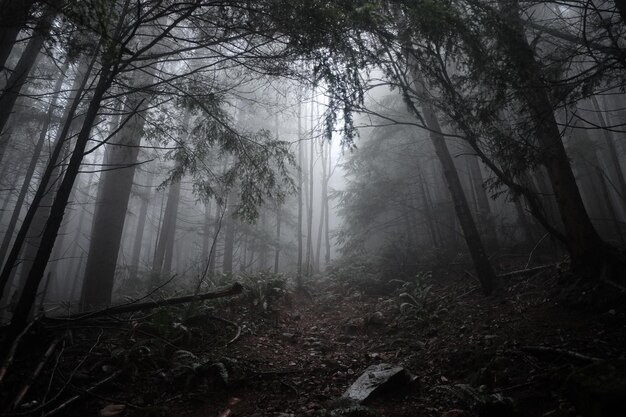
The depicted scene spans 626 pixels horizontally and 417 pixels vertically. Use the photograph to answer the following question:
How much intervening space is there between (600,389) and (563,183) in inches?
180

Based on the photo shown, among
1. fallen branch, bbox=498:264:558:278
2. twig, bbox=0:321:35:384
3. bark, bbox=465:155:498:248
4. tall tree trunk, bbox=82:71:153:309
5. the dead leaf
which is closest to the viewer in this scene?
twig, bbox=0:321:35:384

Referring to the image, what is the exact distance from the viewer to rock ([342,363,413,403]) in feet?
12.9

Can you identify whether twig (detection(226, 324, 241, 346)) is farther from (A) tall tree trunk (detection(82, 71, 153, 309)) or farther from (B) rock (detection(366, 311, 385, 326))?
(A) tall tree trunk (detection(82, 71, 153, 309))

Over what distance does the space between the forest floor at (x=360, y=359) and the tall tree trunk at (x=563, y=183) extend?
1.75 ft

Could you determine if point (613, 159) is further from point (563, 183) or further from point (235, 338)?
point (235, 338)

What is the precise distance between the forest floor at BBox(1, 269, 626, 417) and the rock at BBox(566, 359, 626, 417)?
0.97 ft

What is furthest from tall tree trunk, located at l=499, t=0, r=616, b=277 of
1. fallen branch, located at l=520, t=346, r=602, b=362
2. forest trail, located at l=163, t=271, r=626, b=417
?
fallen branch, located at l=520, t=346, r=602, b=362

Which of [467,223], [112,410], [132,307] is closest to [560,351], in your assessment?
[467,223]

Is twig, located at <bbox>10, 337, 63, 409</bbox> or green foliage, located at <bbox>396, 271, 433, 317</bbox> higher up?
green foliage, located at <bbox>396, 271, 433, 317</bbox>

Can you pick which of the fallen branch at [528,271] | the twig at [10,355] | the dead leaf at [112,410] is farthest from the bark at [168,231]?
the fallen branch at [528,271]

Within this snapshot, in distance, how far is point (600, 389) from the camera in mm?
2539

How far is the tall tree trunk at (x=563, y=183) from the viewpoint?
212 inches

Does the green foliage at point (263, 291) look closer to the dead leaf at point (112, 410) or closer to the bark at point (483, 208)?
the dead leaf at point (112, 410)

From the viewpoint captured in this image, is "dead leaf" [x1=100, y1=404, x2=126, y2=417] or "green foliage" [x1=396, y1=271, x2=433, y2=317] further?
"green foliage" [x1=396, y1=271, x2=433, y2=317]
